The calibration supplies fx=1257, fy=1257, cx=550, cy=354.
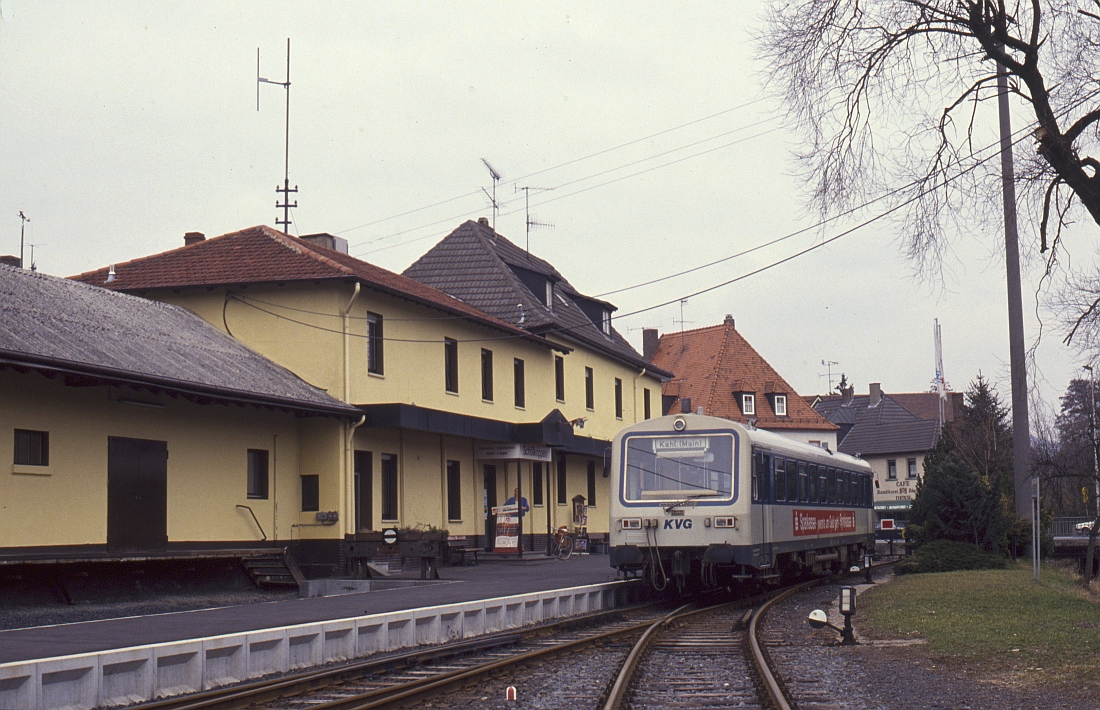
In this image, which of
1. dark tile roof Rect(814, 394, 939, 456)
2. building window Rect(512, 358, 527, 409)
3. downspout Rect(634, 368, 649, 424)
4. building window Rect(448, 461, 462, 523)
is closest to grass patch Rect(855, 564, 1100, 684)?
building window Rect(448, 461, 462, 523)

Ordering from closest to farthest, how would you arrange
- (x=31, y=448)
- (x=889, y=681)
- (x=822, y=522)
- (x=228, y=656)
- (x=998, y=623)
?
(x=889, y=681) < (x=228, y=656) < (x=998, y=623) < (x=31, y=448) < (x=822, y=522)

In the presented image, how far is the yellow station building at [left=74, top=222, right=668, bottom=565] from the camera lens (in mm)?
25703

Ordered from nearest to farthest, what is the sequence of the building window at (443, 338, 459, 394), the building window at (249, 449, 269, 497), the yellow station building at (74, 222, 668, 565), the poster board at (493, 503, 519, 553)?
the building window at (249, 449, 269, 497) → the yellow station building at (74, 222, 668, 565) → the poster board at (493, 503, 519, 553) → the building window at (443, 338, 459, 394)

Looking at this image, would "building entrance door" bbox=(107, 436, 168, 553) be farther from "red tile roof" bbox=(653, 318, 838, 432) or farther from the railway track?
"red tile roof" bbox=(653, 318, 838, 432)

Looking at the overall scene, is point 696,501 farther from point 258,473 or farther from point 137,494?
point 258,473

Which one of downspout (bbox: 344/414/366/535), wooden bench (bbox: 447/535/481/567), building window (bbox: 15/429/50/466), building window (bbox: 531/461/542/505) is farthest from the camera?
building window (bbox: 531/461/542/505)

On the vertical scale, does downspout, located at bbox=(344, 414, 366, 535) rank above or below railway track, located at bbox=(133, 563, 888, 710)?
above

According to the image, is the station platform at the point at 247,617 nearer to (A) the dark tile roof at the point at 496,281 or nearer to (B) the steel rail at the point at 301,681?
(B) the steel rail at the point at 301,681

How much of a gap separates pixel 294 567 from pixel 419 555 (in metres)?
2.26

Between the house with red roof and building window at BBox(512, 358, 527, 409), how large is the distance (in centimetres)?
2730

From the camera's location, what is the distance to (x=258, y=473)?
24.4m

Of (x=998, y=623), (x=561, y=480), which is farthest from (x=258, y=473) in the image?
(x=561, y=480)

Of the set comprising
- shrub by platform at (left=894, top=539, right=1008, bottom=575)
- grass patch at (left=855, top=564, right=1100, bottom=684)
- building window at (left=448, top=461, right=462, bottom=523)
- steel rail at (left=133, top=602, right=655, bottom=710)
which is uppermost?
building window at (left=448, top=461, right=462, bottom=523)

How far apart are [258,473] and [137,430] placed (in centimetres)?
424
